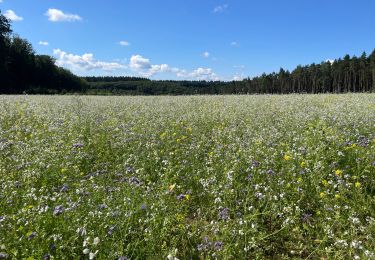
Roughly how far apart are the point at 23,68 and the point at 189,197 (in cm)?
6785

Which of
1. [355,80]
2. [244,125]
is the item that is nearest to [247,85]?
[355,80]

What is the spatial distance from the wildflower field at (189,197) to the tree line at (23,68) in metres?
46.9

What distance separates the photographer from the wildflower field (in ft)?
10.9

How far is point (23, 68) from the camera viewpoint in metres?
63.8

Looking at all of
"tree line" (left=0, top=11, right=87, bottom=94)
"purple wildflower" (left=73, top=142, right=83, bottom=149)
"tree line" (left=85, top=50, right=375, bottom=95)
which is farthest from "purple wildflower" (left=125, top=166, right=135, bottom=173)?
"tree line" (left=85, top=50, right=375, bottom=95)

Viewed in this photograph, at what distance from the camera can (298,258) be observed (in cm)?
356

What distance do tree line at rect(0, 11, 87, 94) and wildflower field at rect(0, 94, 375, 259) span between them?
→ 154 ft

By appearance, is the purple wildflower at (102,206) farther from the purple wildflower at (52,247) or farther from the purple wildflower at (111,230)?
the purple wildflower at (52,247)

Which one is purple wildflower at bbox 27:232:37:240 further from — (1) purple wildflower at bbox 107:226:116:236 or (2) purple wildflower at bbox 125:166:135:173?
(2) purple wildflower at bbox 125:166:135:173

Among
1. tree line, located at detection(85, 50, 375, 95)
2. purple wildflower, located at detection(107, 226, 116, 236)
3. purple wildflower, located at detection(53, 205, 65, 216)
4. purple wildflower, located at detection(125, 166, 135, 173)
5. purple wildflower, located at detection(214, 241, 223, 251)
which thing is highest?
tree line, located at detection(85, 50, 375, 95)

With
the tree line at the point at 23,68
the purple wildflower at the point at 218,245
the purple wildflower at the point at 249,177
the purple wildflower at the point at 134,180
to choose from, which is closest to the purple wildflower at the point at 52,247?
the purple wildflower at the point at 134,180

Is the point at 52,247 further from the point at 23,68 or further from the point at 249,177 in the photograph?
the point at 23,68

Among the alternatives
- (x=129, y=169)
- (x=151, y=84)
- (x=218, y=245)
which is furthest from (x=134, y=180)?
(x=151, y=84)

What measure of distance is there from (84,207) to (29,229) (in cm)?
57
